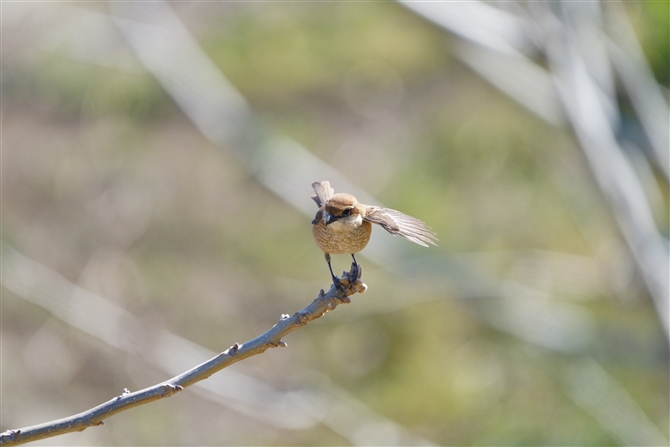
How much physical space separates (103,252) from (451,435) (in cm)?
290

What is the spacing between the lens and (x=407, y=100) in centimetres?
728

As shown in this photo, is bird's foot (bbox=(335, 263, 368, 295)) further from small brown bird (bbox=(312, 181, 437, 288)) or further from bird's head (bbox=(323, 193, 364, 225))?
bird's head (bbox=(323, 193, 364, 225))

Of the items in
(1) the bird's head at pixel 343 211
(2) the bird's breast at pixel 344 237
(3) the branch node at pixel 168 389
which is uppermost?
(1) the bird's head at pixel 343 211

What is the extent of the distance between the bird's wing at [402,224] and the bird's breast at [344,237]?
53 mm

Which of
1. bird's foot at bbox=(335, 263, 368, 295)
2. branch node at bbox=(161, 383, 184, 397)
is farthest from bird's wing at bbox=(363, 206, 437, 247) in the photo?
branch node at bbox=(161, 383, 184, 397)

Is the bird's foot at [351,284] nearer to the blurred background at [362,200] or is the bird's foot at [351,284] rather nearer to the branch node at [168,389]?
the branch node at [168,389]

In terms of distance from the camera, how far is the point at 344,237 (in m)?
2.02

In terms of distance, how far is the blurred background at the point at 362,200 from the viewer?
11.6ft

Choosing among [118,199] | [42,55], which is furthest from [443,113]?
[42,55]

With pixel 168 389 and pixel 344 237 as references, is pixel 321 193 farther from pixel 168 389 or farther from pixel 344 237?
pixel 168 389

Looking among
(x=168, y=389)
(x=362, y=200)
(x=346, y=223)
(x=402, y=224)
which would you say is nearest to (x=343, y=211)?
(x=346, y=223)

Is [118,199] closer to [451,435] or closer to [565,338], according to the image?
[451,435]

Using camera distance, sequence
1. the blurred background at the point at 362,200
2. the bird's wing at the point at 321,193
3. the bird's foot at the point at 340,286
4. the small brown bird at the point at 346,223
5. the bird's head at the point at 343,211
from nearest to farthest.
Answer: the bird's foot at the point at 340,286 → the small brown bird at the point at 346,223 → the bird's head at the point at 343,211 → the bird's wing at the point at 321,193 → the blurred background at the point at 362,200

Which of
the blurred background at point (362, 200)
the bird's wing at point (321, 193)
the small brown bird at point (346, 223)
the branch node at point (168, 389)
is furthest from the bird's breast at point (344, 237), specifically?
the blurred background at point (362, 200)
